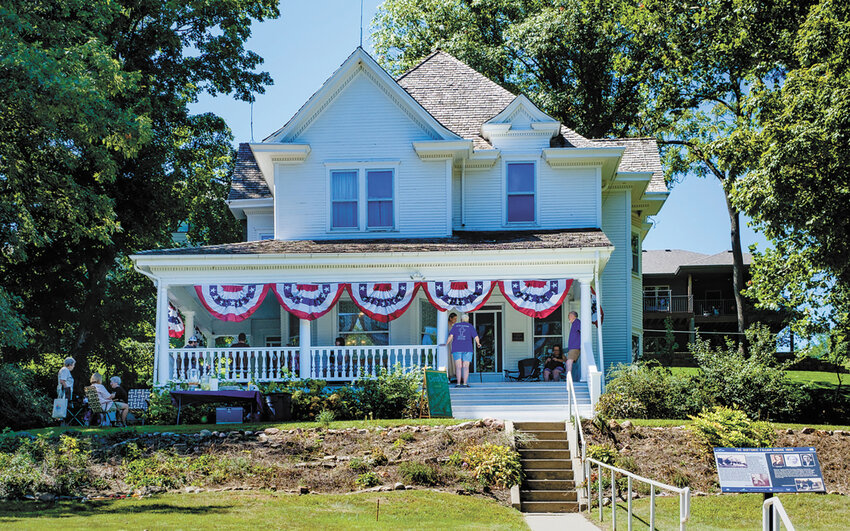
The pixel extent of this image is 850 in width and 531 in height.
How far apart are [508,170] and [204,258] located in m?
9.59

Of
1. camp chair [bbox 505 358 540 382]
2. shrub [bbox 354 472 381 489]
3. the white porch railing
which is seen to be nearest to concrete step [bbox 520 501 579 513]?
shrub [bbox 354 472 381 489]

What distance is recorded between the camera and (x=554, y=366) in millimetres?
24797

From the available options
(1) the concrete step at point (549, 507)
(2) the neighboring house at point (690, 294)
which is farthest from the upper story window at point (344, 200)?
(2) the neighboring house at point (690, 294)

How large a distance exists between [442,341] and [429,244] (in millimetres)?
2846

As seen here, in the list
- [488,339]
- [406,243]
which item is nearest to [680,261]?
[488,339]

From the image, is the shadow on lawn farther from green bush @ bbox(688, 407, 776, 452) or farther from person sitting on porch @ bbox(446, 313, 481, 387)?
person sitting on porch @ bbox(446, 313, 481, 387)

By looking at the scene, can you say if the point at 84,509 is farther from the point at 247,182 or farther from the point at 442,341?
the point at 247,182

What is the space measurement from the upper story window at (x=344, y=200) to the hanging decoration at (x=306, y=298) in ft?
11.5

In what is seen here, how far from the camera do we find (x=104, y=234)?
25406 mm

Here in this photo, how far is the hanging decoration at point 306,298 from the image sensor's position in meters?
24.0

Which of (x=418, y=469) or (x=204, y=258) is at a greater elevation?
(x=204, y=258)

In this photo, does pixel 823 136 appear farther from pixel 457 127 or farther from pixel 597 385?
pixel 457 127

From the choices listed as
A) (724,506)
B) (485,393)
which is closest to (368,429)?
(485,393)

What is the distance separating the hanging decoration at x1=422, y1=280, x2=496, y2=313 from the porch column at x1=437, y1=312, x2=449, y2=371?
233 mm
